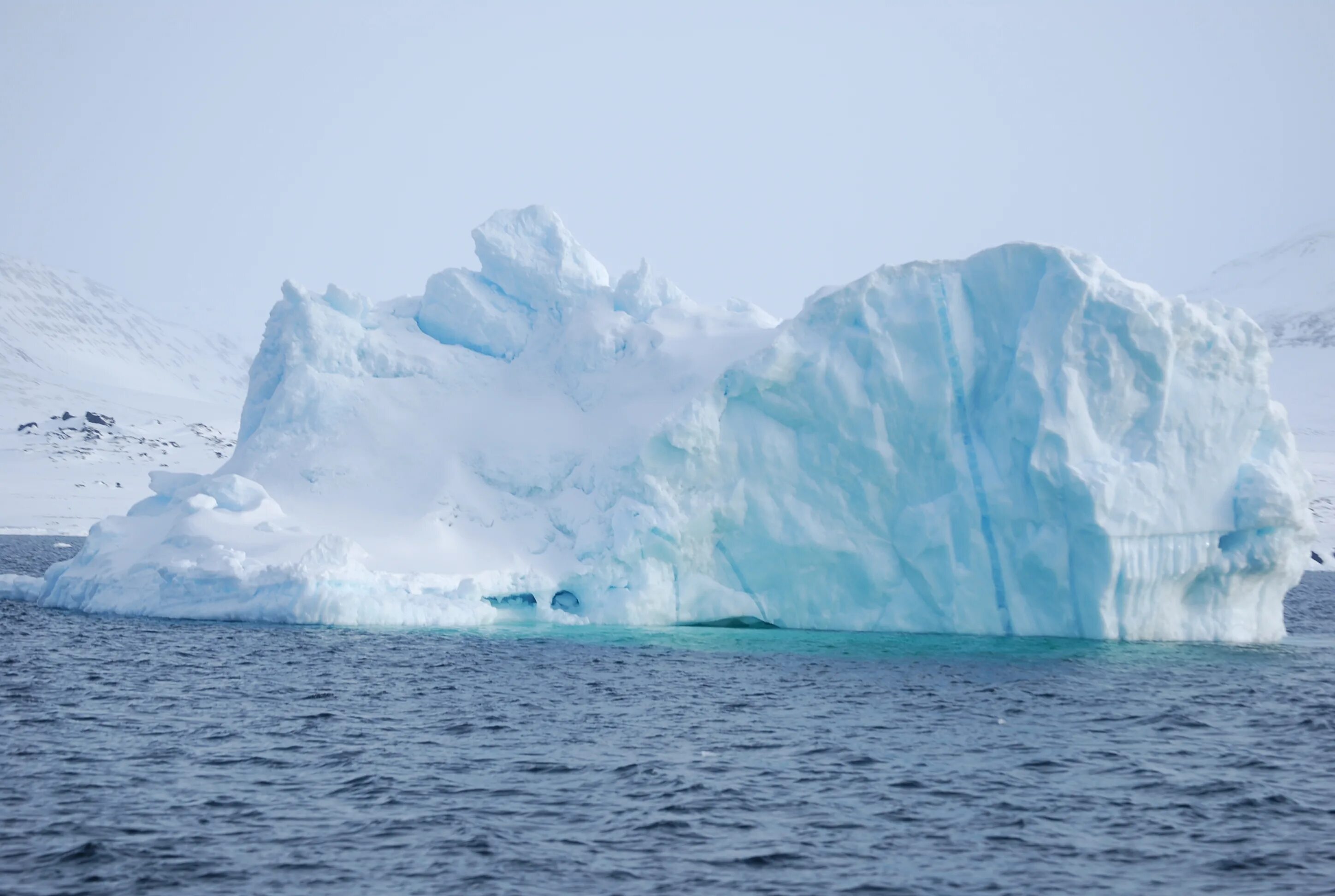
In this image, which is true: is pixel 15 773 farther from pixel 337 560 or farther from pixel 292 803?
pixel 337 560

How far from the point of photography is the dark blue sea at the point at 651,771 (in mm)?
10781

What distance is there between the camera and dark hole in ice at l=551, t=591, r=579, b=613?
2944 centimetres

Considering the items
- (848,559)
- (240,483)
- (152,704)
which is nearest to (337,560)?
(240,483)

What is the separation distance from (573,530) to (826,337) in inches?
308

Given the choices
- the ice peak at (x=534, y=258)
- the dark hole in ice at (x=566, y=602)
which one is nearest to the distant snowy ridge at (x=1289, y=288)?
the ice peak at (x=534, y=258)

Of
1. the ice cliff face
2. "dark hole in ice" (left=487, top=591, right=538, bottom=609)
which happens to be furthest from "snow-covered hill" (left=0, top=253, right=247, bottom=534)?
the ice cliff face

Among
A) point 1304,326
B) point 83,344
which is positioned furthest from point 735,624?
point 83,344

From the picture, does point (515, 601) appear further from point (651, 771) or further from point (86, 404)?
point (86, 404)

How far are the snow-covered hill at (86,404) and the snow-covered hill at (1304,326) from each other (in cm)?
7222

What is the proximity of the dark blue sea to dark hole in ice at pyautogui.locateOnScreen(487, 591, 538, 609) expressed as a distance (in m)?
4.71

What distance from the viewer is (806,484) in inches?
1129

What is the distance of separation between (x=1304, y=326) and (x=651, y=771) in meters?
143

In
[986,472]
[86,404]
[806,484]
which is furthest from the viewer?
[86,404]

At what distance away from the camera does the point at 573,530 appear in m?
29.7
